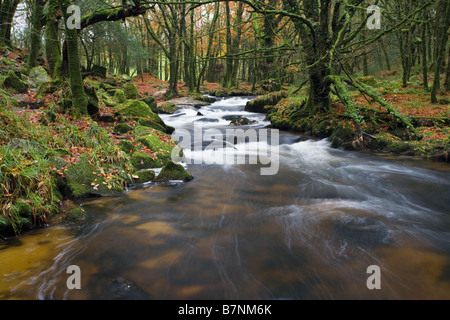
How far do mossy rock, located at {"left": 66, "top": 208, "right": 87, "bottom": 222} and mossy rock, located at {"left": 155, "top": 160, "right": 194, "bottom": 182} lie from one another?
1811mm

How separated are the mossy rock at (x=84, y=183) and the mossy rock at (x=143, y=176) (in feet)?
1.75

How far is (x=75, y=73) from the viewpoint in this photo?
6.84 metres

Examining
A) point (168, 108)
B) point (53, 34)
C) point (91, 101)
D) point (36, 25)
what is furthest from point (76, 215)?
point (36, 25)

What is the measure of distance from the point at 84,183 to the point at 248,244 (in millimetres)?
3227

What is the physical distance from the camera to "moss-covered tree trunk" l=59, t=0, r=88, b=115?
6.57 m

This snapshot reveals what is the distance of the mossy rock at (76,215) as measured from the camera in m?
3.84

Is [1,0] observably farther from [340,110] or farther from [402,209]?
[402,209]

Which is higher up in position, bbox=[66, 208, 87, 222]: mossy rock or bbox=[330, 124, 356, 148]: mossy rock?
bbox=[330, 124, 356, 148]: mossy rock

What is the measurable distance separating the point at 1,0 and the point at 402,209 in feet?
77.5

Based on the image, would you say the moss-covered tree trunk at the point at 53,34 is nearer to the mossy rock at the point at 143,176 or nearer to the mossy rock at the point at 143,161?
the mossy rock at the point at 143,161

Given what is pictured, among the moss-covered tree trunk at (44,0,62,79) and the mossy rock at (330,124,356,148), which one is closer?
the mossy rock at (330,124,356,148)

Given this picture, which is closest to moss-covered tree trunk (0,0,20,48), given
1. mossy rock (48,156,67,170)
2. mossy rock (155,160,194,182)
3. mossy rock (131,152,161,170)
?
mossy rock (131,152,161,170)

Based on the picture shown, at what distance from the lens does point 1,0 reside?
1619 cm

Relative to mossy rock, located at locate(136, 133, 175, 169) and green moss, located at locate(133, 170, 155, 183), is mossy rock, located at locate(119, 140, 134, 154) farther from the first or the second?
green moss, located at locate(133, 170, 155, 183)
